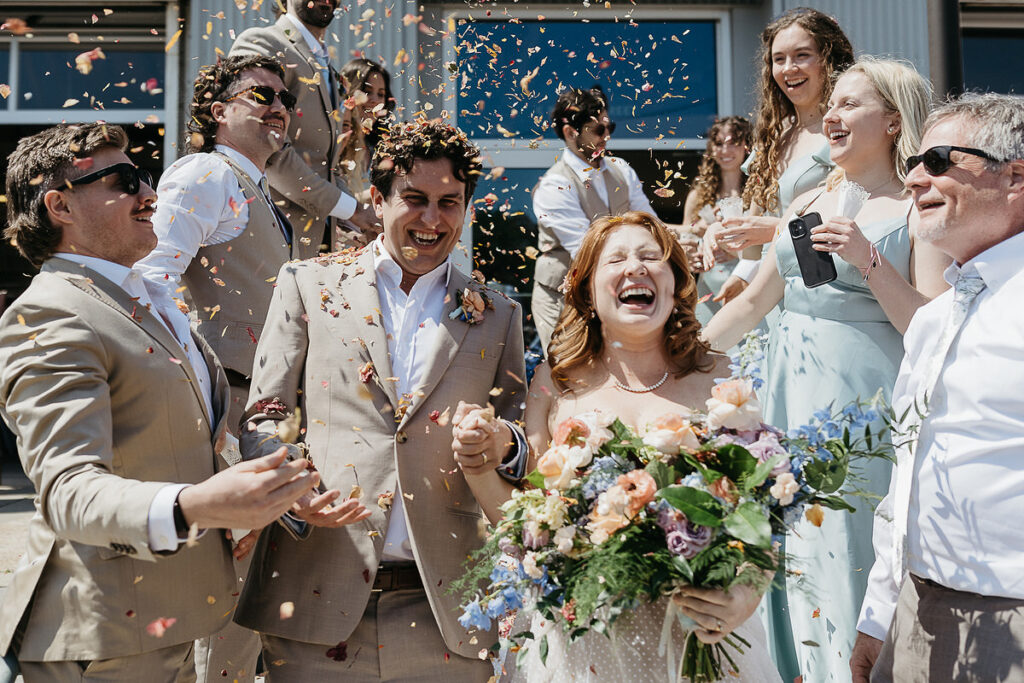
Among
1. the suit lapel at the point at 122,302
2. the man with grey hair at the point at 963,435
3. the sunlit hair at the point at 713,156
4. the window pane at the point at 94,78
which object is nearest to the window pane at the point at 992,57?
the sunlit hair at the point at 713,156

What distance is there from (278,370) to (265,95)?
1.81 metres

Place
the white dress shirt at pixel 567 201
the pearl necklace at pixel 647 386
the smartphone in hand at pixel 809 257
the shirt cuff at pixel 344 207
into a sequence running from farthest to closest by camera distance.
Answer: the white dress shirt at pixel 567 201, the shirt cuff at pixel 344 207, the smartphone in hand at pixel 809 257, the pearl necklace at pixel 647 386

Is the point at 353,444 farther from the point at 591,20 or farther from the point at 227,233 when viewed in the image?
the point at 591,20

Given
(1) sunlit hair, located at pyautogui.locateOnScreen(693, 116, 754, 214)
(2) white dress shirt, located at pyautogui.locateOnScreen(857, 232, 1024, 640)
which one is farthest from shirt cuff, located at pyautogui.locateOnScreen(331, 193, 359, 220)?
(1) sunlit hair, located at pyautogui.locateOnScreen(693, 116, 754, 214)

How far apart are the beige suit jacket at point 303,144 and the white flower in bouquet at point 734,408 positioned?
276cm

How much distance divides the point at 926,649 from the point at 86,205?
7.61ft

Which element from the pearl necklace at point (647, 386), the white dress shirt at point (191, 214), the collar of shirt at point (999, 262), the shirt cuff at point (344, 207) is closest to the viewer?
the collar of shirt at point (999, 262)

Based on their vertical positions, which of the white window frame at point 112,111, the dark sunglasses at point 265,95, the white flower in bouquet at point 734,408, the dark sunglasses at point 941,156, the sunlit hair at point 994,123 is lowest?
the white flower in bouquet at point 734,408

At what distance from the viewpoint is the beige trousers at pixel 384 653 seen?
274cm

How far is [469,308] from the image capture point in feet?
9.83

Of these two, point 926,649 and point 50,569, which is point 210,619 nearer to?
point 50,569

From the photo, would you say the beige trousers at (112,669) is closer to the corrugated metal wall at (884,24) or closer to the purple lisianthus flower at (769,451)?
the purple lisianthus flower at (769,451)

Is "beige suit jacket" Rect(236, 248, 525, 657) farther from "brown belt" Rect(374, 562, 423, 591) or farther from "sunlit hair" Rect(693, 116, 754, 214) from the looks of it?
"sunlit hair" Rect(693, 116, 754, 214)

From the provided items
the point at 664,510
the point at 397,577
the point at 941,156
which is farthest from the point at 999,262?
the point at 397,577
